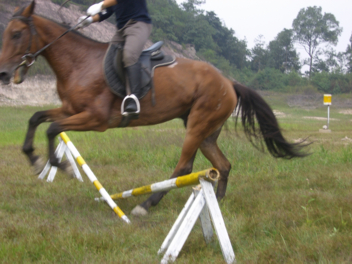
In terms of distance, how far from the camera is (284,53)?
9438cm

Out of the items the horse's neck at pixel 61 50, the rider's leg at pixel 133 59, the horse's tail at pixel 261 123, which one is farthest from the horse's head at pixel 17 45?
the horse's tail at pixel 261 123

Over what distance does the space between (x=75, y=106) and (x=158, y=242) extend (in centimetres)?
201

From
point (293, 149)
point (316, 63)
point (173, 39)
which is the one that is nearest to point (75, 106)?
point (293, 149)

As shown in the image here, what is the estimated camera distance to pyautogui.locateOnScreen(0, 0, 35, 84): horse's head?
14.2 feet

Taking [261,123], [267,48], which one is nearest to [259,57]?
[267,48]

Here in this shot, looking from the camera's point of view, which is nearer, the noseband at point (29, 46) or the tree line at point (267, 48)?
the noseband at point (29, 46)

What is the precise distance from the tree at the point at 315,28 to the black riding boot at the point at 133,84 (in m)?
90.4

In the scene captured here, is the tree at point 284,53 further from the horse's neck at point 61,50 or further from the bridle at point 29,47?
the bridle at point 29,47

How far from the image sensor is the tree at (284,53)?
9194 centimetres

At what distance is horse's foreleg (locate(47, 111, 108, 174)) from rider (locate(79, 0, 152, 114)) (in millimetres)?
449

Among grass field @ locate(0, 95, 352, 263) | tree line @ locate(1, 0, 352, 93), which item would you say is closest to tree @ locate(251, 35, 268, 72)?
tree line @ locate(1, 0, 352, 93)

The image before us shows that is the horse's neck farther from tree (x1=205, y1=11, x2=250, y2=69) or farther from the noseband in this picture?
tree (x1=205, y1=11, x2=250, y2=69)

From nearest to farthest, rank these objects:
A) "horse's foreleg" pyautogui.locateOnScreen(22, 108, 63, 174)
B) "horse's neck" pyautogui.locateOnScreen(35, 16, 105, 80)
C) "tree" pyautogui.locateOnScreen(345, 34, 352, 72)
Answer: "horse's foreleg" pyautogui.locateOnScreen(22, 108, 63, 174), "horse's neck" pyautogui.locateOnScreen(35, 16, 105, 80), "tree" pyautogui.locateOnScreen(345, 34, 352, 72)

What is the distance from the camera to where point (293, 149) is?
5.71 meters
